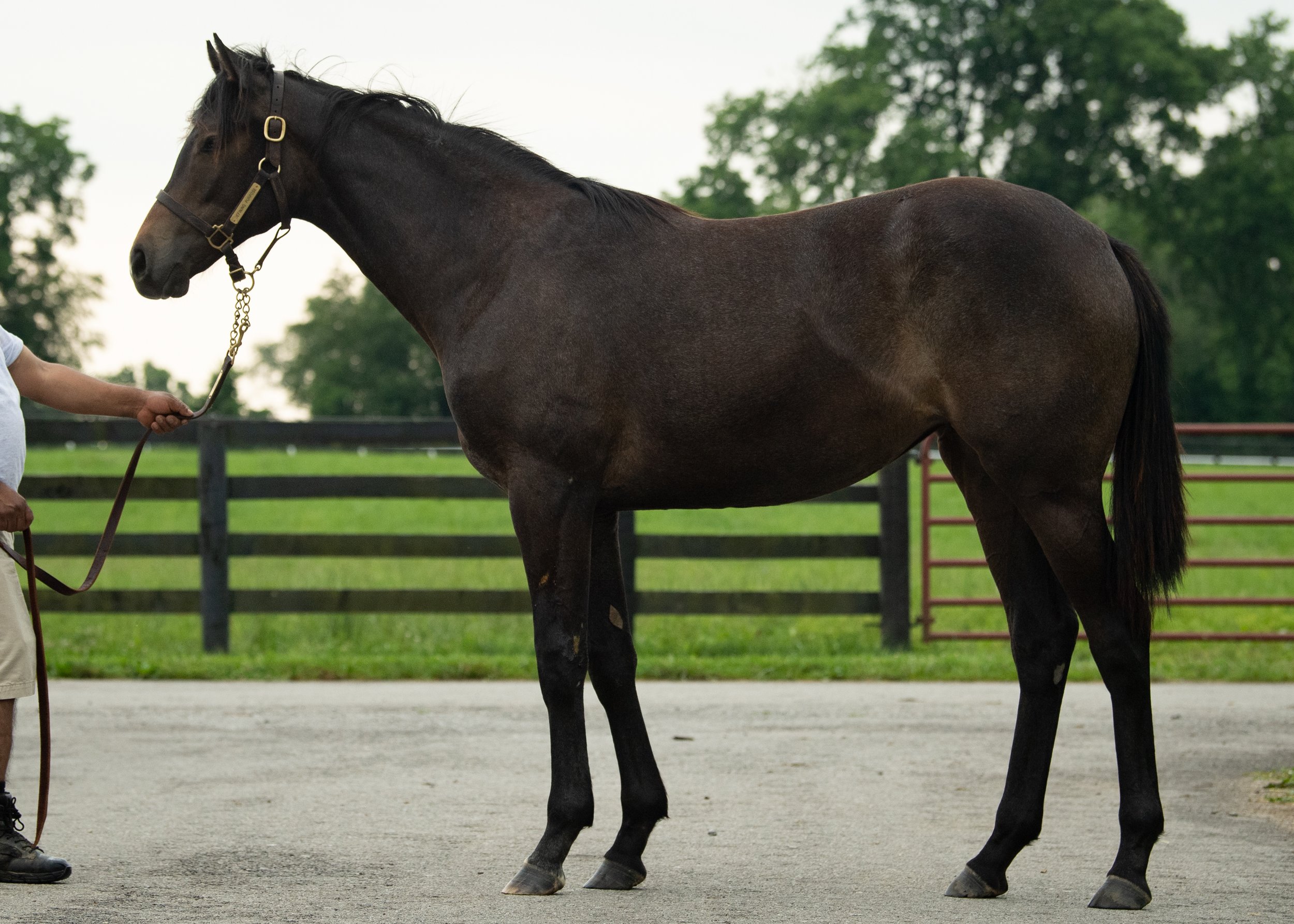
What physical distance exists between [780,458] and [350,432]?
6526 millimetres

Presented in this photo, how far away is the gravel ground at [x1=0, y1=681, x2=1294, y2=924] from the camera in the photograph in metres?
3.63

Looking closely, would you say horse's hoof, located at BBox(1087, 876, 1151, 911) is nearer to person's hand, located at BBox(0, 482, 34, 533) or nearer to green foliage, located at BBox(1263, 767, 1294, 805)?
green foliage, located at BBox(1263, 767, 1294, 805)

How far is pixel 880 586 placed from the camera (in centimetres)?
928

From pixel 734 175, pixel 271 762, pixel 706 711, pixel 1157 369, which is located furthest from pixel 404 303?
pixel 734 175

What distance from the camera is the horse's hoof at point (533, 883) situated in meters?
3.71

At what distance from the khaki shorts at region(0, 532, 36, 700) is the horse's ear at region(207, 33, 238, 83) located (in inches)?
61.0

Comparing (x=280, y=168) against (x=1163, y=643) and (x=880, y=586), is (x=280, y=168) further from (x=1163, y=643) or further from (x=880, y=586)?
(x=1163, y=643)

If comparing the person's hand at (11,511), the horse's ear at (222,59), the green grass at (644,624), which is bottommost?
the green grass at (644,624)

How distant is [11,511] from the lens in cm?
392

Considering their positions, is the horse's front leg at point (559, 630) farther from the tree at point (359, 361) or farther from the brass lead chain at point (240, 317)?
the tree at point (359, 361)

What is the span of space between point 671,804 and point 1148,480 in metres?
2.21

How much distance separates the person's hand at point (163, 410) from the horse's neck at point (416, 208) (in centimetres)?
73

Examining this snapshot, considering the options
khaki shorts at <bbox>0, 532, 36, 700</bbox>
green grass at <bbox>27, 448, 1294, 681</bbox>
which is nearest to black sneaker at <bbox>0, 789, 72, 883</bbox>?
khaki shorts at <bbox>0, 532, 36, 700</bbox>

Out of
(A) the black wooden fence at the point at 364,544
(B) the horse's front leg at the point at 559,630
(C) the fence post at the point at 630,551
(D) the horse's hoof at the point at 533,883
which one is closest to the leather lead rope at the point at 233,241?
(B) the horse's front leg at the point at 559,630
